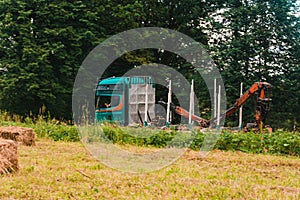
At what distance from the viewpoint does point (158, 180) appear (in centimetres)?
557

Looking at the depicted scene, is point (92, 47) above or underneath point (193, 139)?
above

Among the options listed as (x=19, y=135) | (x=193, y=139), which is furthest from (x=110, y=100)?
(x=19, y=135)

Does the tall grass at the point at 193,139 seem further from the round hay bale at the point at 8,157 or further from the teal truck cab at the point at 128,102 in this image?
the round hay bale at the point at 8,157

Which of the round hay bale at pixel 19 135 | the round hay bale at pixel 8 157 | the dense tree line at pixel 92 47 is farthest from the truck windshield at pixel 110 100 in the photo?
the round hay bale at pixel 8 157

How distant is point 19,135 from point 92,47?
10715 mm

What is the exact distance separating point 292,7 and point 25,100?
11834 millimetres

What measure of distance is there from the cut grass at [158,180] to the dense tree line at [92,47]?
33.3 feet

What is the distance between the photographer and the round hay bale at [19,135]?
8.80 meters

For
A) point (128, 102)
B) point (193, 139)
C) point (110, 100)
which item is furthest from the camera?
point (110, 100)

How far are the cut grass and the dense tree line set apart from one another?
10152 mm

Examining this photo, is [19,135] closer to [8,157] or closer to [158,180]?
[8,157]

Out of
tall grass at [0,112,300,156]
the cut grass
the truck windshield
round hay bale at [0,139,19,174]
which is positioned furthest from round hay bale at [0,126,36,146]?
the truck windshield

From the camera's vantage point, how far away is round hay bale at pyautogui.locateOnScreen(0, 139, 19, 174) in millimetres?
5500

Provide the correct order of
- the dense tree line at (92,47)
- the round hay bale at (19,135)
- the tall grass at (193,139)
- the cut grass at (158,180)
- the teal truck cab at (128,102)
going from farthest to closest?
the dense tree line at (92,47) → the teal truck cab at (128,102) → the tall grass at (193,139) → the round hay bale at (19,135) → the cut grass at (158,180)
